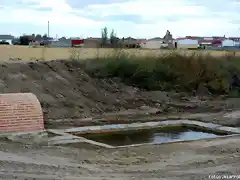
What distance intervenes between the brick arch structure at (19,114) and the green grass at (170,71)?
13.9 m

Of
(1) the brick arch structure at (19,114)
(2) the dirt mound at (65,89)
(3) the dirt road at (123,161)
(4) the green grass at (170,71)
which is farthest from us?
(4) the green grass at (170,71)

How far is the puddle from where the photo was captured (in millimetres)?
16672

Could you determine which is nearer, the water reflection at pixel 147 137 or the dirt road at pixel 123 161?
the dirt road at pixel 123 161

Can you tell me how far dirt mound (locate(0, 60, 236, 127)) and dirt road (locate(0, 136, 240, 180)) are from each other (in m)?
7.75

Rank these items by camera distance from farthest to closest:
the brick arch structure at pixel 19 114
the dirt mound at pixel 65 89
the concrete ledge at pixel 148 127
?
the dirt mound at pixel 65 89 < the concrete ledge at pixel 148 127 < the brick arch structure at pixel 19 114

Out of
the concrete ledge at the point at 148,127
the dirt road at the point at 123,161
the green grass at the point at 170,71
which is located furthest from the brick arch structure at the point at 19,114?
the green grass at the point at 170,71

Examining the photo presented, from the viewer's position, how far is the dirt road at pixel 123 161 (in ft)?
35.1

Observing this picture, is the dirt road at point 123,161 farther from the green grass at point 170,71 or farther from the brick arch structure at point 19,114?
the green grass at point 170,71

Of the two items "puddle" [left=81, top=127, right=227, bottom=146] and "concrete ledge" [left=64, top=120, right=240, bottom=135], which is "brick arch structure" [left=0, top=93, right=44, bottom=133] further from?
"puddle" [left=81, top=127, right=227, bottom=146]

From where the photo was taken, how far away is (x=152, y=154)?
13898 mm

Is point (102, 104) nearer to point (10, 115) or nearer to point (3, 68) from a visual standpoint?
point (3, 68)

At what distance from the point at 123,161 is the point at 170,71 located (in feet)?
66.5

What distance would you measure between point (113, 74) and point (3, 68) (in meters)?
7.66

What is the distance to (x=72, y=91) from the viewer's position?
2633 centimetres
